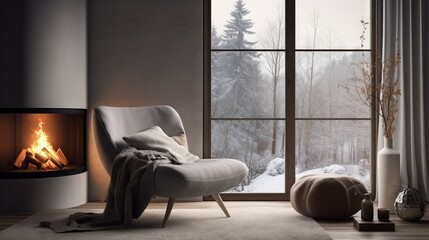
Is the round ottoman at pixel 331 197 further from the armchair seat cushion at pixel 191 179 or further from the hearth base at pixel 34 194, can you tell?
the hearth base at pixel 34 194

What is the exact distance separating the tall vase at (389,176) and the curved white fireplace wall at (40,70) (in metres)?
2.49

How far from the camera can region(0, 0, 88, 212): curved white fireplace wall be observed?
4.89 metres

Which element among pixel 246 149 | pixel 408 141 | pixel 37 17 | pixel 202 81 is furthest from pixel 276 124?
pixel 37 17

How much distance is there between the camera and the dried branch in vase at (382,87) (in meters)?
5.09

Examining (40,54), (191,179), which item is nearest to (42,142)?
(40,54)

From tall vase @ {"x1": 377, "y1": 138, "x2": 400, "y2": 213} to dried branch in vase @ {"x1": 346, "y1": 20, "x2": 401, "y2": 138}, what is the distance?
19 centimetres

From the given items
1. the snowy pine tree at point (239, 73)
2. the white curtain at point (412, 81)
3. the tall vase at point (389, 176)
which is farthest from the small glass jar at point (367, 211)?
the snowy pine tree at point (239, 73)

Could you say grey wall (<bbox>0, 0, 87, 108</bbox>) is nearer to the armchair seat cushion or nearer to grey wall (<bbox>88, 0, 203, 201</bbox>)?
grey wall (<bbox>88, 0, 203, 201</bbox>)

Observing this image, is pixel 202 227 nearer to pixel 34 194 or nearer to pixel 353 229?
pixel 353 229

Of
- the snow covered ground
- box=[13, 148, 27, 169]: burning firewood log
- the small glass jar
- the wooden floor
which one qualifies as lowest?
the wooden floor

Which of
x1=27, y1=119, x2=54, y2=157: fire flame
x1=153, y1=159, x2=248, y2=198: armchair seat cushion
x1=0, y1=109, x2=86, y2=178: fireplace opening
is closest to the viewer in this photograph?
x1=153, y1=159, x2=248, y2=198: armchair seat cushion

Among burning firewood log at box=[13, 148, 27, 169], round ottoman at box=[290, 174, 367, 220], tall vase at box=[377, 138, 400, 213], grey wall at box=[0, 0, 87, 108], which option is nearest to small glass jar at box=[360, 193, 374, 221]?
round ottoman at box=[290, 174, 367, 220]

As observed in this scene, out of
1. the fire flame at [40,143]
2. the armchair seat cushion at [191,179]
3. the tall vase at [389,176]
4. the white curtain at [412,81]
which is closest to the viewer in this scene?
the armchair seat cushion at [191,179]

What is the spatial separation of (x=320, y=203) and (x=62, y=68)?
7.64 ft
